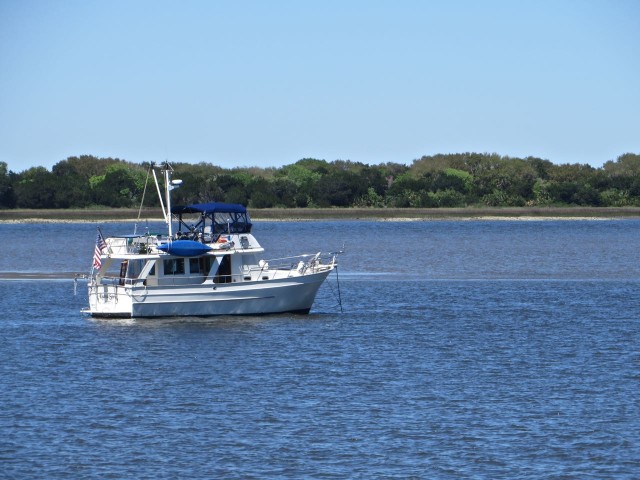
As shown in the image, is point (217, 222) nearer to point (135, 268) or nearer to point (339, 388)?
point (135, 268)

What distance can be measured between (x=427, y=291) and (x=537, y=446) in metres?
41.0

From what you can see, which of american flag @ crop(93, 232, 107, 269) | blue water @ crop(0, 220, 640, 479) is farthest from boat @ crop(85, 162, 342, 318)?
A: blue water @ crop(0, 220, 640, 479)

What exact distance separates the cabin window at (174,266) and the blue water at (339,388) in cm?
214

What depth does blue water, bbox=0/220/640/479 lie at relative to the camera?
3014 cm

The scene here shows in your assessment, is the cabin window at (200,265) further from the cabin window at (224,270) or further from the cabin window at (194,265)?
the cabin window at (224,270)

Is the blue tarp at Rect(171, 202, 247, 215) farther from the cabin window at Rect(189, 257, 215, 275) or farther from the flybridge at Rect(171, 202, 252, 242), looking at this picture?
the cabin window at Rect(189, 257, 215, 275)

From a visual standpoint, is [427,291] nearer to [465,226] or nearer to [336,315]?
[336,315]

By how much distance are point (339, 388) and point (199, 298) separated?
1586 centimetres

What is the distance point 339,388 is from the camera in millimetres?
38781

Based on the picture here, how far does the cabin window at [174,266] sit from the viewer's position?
5391 centimetres

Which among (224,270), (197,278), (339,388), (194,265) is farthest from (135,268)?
(339,388)

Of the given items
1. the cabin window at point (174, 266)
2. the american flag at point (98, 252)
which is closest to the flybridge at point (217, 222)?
the cabin window at point (174, 266)

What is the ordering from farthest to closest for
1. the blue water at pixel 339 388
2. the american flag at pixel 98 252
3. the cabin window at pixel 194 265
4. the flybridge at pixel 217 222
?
the flybridge at pixel 217 222
the cabin window at pixel 194 265
the american flag at pixel 98 252
the blue water at pixel 339 388

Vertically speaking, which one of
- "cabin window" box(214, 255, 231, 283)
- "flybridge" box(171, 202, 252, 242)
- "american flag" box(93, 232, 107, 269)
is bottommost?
"cabin window" box(214, 255, 231, 283)
